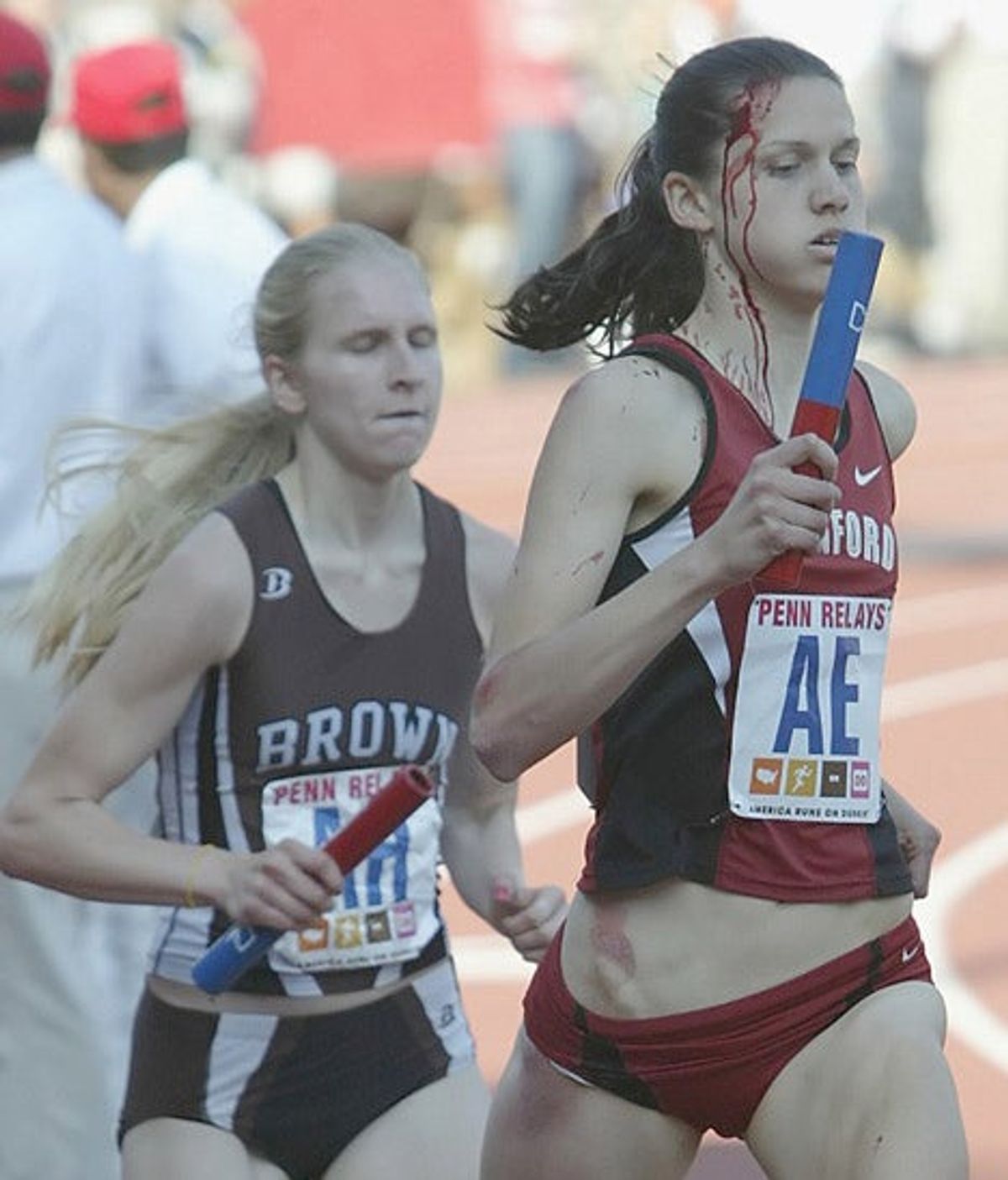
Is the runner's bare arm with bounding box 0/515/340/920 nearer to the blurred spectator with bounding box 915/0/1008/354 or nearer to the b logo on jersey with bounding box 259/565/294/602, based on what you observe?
the b logo on jersey with bounding box 259/565/294/602

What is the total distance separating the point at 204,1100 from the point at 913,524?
37.6ft

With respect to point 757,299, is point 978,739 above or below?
below

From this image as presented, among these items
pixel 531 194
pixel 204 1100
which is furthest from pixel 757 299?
pixel 531 194

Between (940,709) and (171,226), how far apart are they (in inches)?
208

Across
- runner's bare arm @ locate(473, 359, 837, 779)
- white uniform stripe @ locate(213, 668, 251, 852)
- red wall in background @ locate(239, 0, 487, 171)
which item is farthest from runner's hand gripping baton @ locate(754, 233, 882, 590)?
red wall in background @ locate(239, 0, 487, 171)

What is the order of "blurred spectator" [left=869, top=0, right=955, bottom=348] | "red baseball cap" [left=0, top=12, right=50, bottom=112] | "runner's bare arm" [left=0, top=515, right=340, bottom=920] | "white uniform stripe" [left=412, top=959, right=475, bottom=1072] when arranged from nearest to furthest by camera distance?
1. "runner's bare arm" [left=0, top=515, right=340, bottom=920]
2. "white uniform stripe" [left=412, top=959, right=475, bottom=1072]
3. "red baseball cap" [left=0, top=12, right=50, bottom=112]
4. "blurred spectator" [left=869, top=0, right=955, bottom=348]

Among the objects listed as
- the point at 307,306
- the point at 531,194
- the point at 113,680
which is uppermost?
the point at 531,194

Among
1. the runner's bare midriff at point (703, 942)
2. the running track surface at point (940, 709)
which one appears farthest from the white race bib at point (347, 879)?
the running track surface at point (940, 709)

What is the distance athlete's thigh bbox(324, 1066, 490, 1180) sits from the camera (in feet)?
15.2

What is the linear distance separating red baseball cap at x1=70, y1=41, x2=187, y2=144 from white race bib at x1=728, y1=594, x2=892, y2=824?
376 centimetres

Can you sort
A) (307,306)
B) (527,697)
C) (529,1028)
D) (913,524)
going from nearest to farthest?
(527,697) < (529,1028) < (307,306) < (913,524)

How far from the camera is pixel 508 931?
4.71m

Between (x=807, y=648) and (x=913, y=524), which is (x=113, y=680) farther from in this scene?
(x=913, y=524)

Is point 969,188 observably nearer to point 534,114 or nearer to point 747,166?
point 534,114
